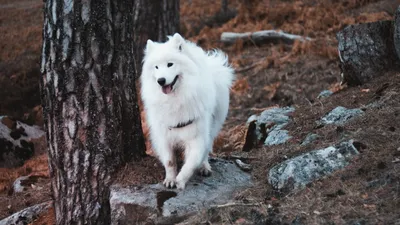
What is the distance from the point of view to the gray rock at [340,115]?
534cm

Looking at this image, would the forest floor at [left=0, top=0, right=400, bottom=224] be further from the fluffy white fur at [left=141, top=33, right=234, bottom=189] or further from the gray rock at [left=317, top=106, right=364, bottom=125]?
the fluffy white fur at [left=141, top=33, right=234, bottom=189]

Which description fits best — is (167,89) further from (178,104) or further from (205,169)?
(205,169)

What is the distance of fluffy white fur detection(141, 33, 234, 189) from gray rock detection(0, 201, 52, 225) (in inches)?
59.6

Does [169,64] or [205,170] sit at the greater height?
[169,64]

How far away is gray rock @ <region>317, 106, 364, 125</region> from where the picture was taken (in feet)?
17.5

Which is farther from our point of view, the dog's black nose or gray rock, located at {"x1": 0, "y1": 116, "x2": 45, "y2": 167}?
gray rock, located at {"x1": 0, "y1": 116, "x2": 45, "y2": 167}

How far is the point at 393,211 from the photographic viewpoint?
3.17 m

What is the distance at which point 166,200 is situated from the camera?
408cm

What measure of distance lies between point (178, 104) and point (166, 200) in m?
0.91

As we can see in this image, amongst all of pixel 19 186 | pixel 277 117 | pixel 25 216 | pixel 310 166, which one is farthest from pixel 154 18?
pixel 310 166

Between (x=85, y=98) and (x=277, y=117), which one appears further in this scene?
(x=277, y=117)

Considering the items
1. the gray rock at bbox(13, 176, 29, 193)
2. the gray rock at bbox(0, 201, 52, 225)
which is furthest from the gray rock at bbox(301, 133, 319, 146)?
the gray rock at bbox(13, 176, 29, 193)

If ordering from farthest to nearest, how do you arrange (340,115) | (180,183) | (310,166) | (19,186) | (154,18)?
(154,18), (19,186), (340,115), (180,183), (310,166)

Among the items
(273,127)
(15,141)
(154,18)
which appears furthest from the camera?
(15,141)
